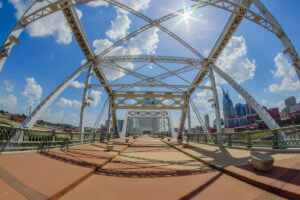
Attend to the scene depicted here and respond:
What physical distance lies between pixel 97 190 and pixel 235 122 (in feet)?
426

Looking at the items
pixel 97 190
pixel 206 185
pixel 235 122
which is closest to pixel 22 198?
pixel 97 190

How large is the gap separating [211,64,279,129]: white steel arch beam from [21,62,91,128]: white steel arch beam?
14.1 meters

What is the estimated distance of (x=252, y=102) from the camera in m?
9.51

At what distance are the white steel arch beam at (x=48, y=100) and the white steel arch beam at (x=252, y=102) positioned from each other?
14.1 m

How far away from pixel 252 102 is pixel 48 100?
51.5ft

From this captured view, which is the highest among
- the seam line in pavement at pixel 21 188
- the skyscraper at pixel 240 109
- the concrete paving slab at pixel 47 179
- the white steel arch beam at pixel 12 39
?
the skyscraper at pixel 240 109

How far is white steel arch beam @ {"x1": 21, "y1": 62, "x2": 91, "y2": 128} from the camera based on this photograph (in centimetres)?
787

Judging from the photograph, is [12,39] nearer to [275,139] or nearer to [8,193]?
[8,193]

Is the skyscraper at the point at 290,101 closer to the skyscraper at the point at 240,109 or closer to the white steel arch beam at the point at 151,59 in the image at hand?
the skyscraper at the point at 240,109

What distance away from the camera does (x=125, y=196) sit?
2.57 m

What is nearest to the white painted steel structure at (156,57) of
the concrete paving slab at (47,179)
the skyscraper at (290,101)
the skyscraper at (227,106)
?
the concrete paving slab at (47,179)

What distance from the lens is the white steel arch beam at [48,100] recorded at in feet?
25.8

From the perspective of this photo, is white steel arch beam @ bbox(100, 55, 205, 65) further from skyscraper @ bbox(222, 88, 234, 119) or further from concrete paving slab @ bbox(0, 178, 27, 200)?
skyscraper @ bbox(222, 88, 234, 119)

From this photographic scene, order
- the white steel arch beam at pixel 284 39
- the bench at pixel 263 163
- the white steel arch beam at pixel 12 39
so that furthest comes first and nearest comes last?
the white steel arch beam at pixel 284 39 < the white steel arch beam at pixel 12 39 < the bench at pixel 263 163
